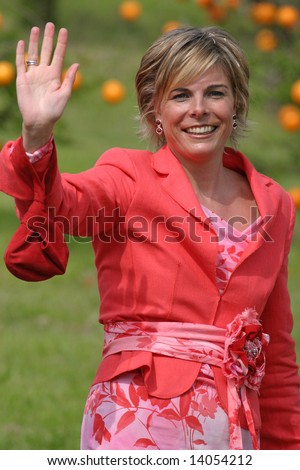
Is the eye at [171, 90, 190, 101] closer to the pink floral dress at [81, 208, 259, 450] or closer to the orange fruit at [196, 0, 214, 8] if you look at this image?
the pink floral dress at [81, 208, 259, 450]

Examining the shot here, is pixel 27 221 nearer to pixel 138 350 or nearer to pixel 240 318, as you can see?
pixel 138 350

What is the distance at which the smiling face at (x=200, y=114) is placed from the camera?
3070 mm

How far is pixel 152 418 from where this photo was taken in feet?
9.53

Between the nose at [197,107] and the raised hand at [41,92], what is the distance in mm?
450

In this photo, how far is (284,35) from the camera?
12.3 meters

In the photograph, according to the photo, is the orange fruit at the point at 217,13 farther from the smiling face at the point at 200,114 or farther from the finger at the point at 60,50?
the finger at the point at 60,50

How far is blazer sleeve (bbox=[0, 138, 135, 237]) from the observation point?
105 inches

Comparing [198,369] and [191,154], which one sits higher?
[191,154]

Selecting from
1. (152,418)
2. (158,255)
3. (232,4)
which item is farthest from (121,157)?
(232,4)

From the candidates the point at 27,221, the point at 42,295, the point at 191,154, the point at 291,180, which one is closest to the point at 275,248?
the point at 191,154

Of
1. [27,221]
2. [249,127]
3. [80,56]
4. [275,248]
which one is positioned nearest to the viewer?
[27,221]

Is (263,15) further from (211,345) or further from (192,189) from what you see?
(211,345)

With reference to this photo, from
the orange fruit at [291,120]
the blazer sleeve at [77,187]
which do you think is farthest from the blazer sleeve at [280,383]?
the orange fruit at [291,120]

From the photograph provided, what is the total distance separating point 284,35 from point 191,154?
9.53 meters
